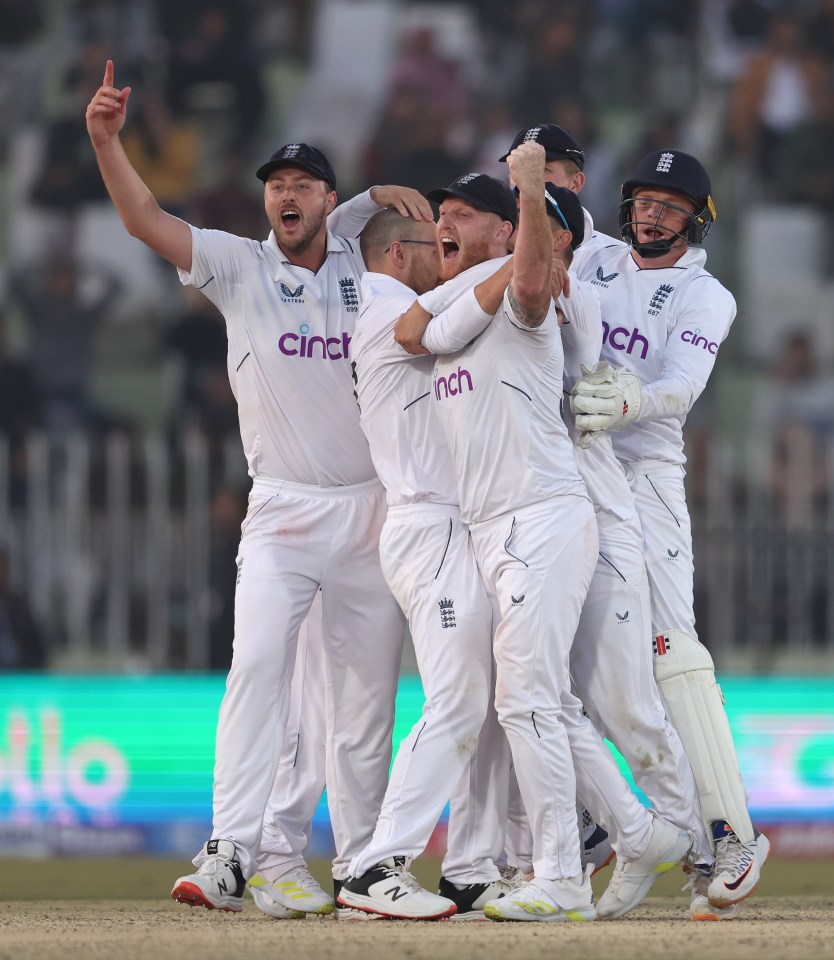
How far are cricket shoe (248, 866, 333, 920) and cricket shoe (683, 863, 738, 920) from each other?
1213mm

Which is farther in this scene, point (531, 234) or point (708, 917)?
point (708, 917)

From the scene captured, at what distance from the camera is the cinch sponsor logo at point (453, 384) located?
18.0 ft

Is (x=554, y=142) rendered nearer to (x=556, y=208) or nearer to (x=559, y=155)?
(x=559, y=155)

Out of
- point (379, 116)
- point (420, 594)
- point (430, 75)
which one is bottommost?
point (420, 594)

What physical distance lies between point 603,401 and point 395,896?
1.66 metres

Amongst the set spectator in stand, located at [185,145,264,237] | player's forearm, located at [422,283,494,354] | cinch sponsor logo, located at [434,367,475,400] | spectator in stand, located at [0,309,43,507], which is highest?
spectator in stand, located at [185,145,264,237]

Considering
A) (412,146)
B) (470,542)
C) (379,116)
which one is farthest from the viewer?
(379,116)

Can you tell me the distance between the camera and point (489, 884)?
5.67 metres

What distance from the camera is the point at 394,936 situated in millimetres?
4855

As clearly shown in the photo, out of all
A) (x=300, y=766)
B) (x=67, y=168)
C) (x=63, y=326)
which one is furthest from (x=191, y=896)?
(x=67, y=168)

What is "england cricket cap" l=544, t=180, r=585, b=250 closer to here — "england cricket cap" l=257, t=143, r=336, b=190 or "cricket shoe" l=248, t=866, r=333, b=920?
"england cricket cap" l=257, t=143, r=336, b=190

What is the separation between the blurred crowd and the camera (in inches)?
516

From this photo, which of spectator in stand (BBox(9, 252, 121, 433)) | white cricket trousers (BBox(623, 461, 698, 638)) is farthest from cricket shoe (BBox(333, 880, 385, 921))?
spectator in stand (BBox(9, 252, 121, 433))

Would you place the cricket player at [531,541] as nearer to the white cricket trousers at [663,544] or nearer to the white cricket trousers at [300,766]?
the white cricket trousers at [663,544]
